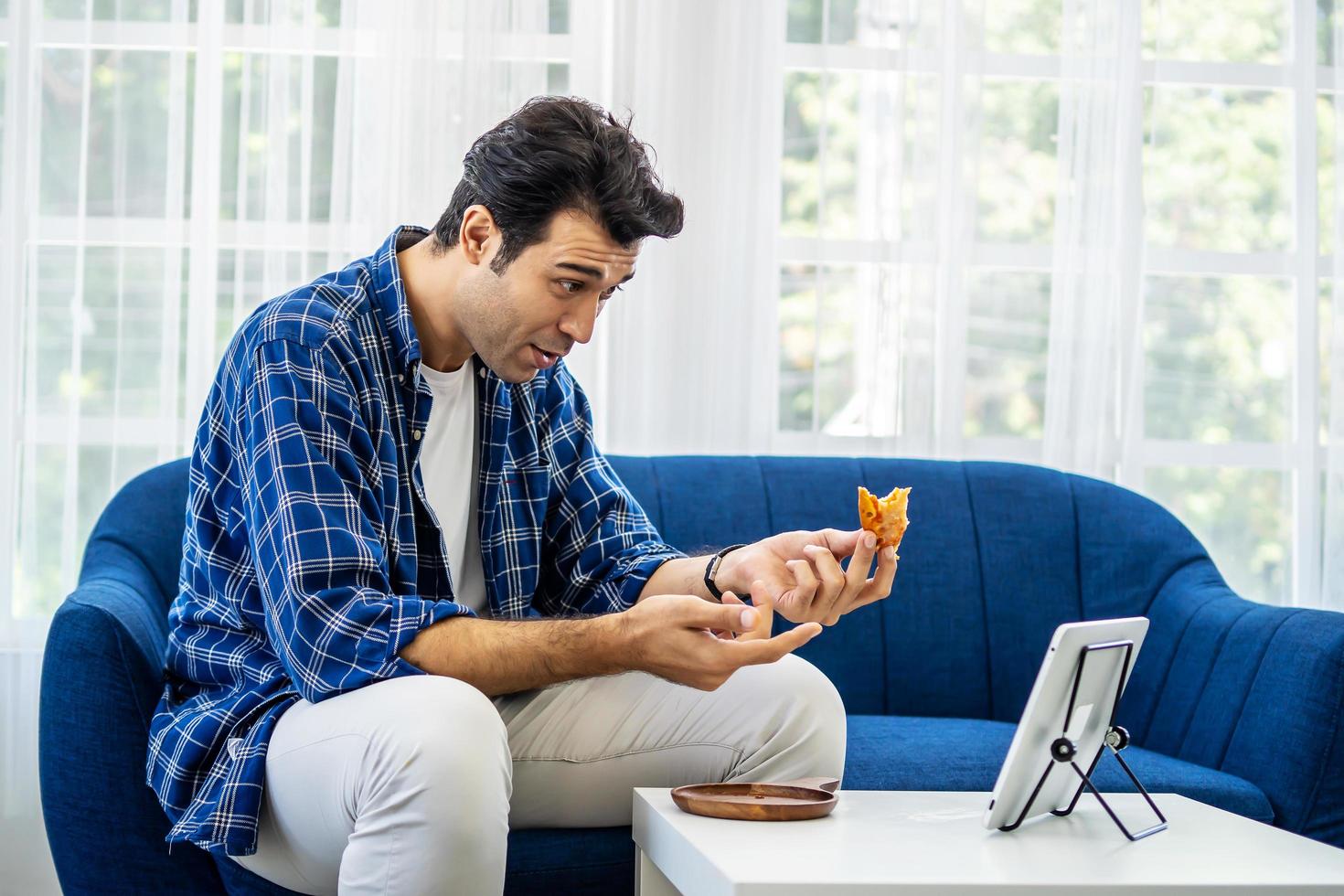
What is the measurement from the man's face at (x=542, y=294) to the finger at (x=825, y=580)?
0.44 m

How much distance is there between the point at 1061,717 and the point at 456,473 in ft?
2.98

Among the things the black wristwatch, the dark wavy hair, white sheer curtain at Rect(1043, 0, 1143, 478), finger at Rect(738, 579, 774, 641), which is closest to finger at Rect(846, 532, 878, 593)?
finger at Rect(738, 579, 774, 641)

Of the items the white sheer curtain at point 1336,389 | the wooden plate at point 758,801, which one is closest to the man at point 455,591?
the wooden plate at point 758,801

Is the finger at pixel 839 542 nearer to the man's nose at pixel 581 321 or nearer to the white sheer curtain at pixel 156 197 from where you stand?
the man's nose at pixel 581 321

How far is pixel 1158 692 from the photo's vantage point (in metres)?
2.39

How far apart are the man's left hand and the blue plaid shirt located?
8.5 inches

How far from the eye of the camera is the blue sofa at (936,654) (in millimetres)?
1710

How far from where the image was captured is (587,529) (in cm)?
202

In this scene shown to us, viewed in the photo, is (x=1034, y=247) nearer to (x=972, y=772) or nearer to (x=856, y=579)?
(x=972, y=772)

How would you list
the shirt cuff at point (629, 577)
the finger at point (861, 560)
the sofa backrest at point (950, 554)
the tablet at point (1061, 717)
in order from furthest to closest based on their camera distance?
the sofa backrest at point (950, 554) < the shirt cuff at point (629, 577) < the finger at point (861, 560) < the tablet at point (1061, 717)

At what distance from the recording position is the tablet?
135cm

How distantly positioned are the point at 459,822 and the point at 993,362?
188 cm

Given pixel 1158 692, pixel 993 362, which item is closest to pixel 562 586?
pixel 1158 692

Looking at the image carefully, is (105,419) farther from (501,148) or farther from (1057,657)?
(1057,657)
